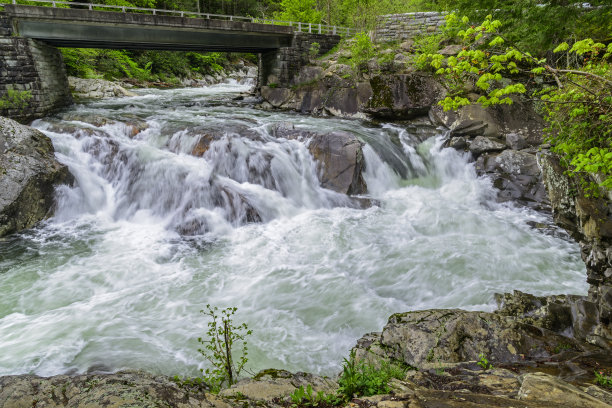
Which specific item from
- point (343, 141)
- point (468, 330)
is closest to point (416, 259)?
point (468, 330)

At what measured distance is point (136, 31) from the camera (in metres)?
16.9

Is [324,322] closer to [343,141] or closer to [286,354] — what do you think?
A: [286,354]

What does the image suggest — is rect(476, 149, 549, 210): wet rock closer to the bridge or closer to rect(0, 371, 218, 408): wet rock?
rect(0, 371, 218, 408): wet rock

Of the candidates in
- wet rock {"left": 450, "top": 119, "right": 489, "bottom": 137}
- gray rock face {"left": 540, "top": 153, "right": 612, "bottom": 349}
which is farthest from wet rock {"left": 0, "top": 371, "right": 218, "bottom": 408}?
wet rock {"left": 450, "top": 119, "right": 489, "bottom": 137}

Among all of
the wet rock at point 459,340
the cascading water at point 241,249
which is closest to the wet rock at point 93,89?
the cascading water at point 241,249

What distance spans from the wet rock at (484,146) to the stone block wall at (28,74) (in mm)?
18153

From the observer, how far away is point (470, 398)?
2.74m

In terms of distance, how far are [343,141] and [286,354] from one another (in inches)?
328

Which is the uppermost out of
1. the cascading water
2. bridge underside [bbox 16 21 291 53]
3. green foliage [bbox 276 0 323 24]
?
green foliage [bbox 276 0 323 24]

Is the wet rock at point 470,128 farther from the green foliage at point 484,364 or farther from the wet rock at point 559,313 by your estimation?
the green foliage at point 484,364

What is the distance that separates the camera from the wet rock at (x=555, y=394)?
251 centimetres

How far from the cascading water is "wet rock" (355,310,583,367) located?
1123mm

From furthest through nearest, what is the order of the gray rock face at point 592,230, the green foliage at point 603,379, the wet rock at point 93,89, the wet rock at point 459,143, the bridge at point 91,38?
the wet rock at point 93,89 < the bridge at point 91,38 < the wet rock at point 459,143 < the gray rock face at point 592,230 < the green foliage at point 603,379

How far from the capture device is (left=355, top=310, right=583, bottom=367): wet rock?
4.23 metres
